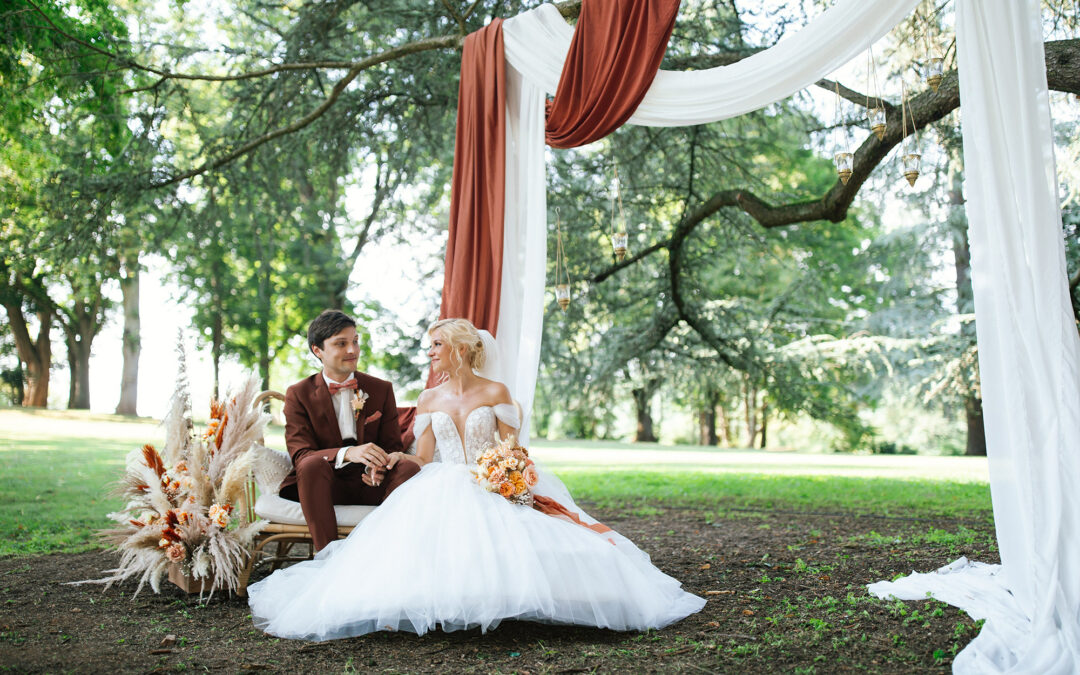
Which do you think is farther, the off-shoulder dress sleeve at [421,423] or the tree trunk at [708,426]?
the tree trunk at [708,426]

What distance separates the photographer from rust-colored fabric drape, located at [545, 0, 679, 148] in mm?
4016

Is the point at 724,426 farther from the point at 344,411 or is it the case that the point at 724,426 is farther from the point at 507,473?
the point at 507,473

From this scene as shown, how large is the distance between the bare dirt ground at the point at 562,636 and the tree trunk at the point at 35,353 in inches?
649

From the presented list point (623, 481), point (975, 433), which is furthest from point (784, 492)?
point (975, 433)

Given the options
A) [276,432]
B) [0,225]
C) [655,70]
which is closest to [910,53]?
[655,70]

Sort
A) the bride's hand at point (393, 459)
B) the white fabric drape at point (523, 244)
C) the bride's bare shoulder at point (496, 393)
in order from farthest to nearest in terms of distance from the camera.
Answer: the white fabric drape at point (523, 244)
the bride's bare shoulder at point (496, 393)
the bride's hand at point (393, 459)

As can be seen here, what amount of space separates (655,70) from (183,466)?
2.97m

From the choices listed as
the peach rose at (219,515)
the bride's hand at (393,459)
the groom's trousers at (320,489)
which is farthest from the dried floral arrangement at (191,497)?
the bride's hand at (393,459)

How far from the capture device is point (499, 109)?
179 inches

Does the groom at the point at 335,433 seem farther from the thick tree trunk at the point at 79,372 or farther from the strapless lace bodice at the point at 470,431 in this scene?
the thick tree trunk at the point at 79,372

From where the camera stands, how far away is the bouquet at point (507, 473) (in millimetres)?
3406

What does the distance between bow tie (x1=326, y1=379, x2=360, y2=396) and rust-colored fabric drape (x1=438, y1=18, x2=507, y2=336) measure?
675 mm

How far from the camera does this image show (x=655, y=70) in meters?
4.03

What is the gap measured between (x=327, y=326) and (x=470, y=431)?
88 centimetres
